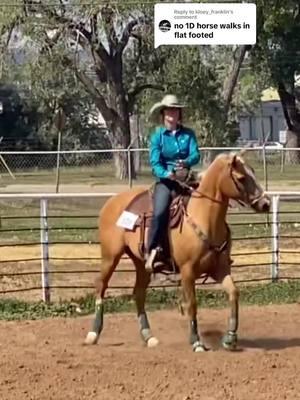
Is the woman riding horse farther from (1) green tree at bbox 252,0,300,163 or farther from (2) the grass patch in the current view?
(1) green tree at bbox 252,0,300,163

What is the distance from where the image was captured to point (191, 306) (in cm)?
927

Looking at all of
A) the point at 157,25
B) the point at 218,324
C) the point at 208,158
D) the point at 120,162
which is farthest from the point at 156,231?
the point at 120,162

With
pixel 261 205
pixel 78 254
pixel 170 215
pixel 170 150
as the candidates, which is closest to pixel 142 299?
pixel 170 215

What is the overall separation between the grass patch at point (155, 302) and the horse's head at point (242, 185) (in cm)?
320


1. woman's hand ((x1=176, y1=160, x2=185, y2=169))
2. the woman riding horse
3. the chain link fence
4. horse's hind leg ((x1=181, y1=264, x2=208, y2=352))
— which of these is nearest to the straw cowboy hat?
the woman riding horse

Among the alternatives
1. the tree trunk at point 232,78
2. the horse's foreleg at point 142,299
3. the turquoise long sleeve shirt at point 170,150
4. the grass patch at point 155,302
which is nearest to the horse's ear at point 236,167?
the turquoise long sleeve shirt at point 170,150

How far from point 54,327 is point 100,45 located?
28552 millimetres

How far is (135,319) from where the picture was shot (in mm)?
11180

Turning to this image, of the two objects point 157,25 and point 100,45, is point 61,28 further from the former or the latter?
point 157,25

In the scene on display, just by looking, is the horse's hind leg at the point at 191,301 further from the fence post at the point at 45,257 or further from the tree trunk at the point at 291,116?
the tree trunk at the point at 291,116

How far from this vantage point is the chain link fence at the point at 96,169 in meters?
30.9

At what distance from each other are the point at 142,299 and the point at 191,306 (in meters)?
0.95

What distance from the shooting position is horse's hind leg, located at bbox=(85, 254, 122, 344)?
32.2 feet

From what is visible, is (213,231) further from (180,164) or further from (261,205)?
(180,164)
